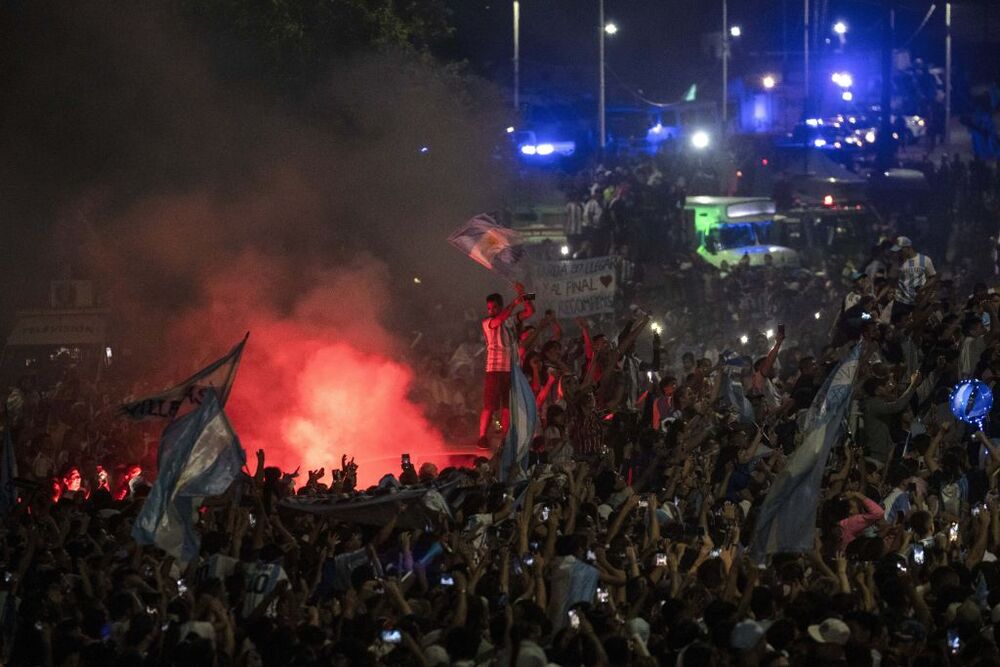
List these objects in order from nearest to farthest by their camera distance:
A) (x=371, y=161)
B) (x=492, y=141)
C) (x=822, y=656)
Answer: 1. (x=822, y=656)
2. (x=371, y=161)
3. (x=492, y=141)

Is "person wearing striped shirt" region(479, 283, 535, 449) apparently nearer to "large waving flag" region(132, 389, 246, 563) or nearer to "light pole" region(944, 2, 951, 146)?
"large waving flag" region(132, 389, 246, 563)

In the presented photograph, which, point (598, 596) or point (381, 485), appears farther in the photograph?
point (381, 485)

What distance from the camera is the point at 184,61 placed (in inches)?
842

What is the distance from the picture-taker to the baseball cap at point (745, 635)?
6.41 meters

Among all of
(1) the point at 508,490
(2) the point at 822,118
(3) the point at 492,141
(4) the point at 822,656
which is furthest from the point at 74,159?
(2) the point at 822,118

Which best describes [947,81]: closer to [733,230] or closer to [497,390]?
[733,230]

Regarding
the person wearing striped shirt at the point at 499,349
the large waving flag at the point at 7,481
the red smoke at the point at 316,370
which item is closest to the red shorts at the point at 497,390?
the person wearing striped shirt at the point at 499,349

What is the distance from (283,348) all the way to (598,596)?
10.8 meters

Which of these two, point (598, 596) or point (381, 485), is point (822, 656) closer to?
point (598, 596)

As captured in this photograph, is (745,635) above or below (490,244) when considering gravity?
below

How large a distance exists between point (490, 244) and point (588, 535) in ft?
22.2

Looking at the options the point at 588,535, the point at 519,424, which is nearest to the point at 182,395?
the point at 519,424

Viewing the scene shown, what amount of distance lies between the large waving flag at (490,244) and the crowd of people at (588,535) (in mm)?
1034

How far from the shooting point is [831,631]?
254 inches
